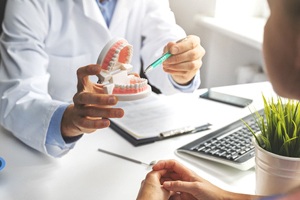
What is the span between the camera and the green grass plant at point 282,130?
606 millimetres

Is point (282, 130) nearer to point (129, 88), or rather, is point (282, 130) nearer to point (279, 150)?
point (279, 150)

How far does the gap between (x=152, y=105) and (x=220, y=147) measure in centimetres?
28

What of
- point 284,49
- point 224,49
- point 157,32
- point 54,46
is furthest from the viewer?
point 224,49

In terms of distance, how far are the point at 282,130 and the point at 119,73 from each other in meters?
0.26

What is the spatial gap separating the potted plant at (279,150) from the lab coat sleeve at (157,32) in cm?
58

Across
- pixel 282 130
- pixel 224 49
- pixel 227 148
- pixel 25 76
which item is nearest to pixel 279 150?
pixel 282 130

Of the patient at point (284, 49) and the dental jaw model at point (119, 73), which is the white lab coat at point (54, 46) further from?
the patient at point (284, 49)

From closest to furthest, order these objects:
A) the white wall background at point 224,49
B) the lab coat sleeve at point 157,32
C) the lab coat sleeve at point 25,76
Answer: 1. the lab coat sleeve at point 25,76
2. the lab coat sleeve at point 157,32
3. the white wall background at point 224,49

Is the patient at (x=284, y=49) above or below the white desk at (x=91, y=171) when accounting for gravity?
above

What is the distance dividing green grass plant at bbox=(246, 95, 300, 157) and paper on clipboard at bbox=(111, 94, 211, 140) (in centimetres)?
30

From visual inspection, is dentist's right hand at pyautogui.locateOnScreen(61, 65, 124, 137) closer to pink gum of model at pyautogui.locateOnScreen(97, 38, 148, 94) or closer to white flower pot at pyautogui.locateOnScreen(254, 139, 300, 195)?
pink gum of model at pyautogui.locateOnScreen(97, 38, 148, 94)

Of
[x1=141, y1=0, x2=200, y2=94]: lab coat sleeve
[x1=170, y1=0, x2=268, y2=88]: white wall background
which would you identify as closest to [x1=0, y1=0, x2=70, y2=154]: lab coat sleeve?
[x1=141, y1=0, x2=200, y2=94]: lab coat sleeve

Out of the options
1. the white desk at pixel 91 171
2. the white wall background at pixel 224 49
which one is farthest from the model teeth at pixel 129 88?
the white wall background at pixel 224 49

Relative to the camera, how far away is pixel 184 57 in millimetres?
908
